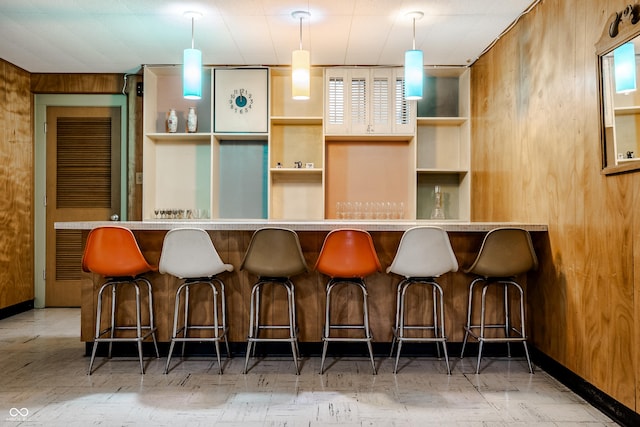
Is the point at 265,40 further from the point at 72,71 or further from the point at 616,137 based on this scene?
the point at 616,137

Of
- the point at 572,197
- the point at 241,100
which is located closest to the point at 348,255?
the point at 572,197

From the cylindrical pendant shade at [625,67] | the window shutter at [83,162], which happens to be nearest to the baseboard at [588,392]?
the cylindrical pendant shade at [625,67]

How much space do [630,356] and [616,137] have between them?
1105mm

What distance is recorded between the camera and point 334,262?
119 inches

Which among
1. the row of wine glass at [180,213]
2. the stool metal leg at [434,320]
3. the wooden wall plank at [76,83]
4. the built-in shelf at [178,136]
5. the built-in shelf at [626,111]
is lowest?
the stool metal leg at [434,320]

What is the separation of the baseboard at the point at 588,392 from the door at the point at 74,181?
4.49 meters

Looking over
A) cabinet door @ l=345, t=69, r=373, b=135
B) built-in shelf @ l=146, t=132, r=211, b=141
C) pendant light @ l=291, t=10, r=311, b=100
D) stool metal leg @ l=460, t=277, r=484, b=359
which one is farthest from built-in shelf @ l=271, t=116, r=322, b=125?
stool metal leg @ l=460, t=277, r=484, b=359

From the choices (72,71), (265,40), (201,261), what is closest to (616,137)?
(201,261)

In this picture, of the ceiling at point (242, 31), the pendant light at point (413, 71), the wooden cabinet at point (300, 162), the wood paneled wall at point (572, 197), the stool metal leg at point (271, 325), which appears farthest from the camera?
the wooden cabinet at point (300, 162)

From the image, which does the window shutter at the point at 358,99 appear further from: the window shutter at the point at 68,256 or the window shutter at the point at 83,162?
the window shutter at the point at 68,256

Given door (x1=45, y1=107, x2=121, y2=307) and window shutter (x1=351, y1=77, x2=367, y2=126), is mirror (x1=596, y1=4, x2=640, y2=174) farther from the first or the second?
door (x1=45, y1=107, x2=121, y2=307)

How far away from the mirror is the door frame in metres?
4.67

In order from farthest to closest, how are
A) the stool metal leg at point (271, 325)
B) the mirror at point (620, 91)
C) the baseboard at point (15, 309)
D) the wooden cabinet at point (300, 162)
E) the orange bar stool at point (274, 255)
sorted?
the wooden cabinet at point (300, 162) < the baseboard at point (15, 309) < the stool metal leg at point (271, 325) < the orange bar stool at point (274, 255) < the mirror at point (620, 91)

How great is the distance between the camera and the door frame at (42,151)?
5.39m
